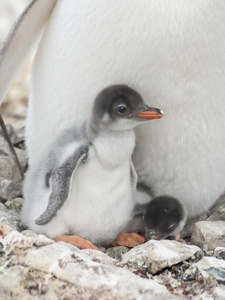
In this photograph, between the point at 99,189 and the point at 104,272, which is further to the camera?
the point at 99,189

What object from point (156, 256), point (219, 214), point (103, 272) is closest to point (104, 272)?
point (103, 272)

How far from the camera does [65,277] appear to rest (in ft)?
4.67

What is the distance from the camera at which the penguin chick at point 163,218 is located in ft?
7.18

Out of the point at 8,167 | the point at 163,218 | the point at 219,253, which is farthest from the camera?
the point at 8,167

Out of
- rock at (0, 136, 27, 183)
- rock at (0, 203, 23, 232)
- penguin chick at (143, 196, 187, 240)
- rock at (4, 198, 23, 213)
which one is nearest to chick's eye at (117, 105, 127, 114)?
penguin chick at (143, 196, 187, 240)

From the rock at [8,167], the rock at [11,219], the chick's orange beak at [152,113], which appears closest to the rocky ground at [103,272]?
the rock at [11,219]

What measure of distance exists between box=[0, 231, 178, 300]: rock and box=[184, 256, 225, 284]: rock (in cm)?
17

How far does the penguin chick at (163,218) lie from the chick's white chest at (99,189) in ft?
0.52

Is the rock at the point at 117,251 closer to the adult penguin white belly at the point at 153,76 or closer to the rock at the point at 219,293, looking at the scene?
the adult penguin white belly at the point at 153,76

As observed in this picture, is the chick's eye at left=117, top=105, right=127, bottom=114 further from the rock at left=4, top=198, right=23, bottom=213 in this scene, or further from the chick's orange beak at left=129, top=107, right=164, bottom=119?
the rock at left=4, top=198, right=23, bottom=213

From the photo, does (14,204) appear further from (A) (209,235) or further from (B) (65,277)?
(B) (65,277)

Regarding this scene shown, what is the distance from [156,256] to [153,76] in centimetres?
69

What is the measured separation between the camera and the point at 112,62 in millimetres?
1965

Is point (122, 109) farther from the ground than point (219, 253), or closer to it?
farther from the ground
